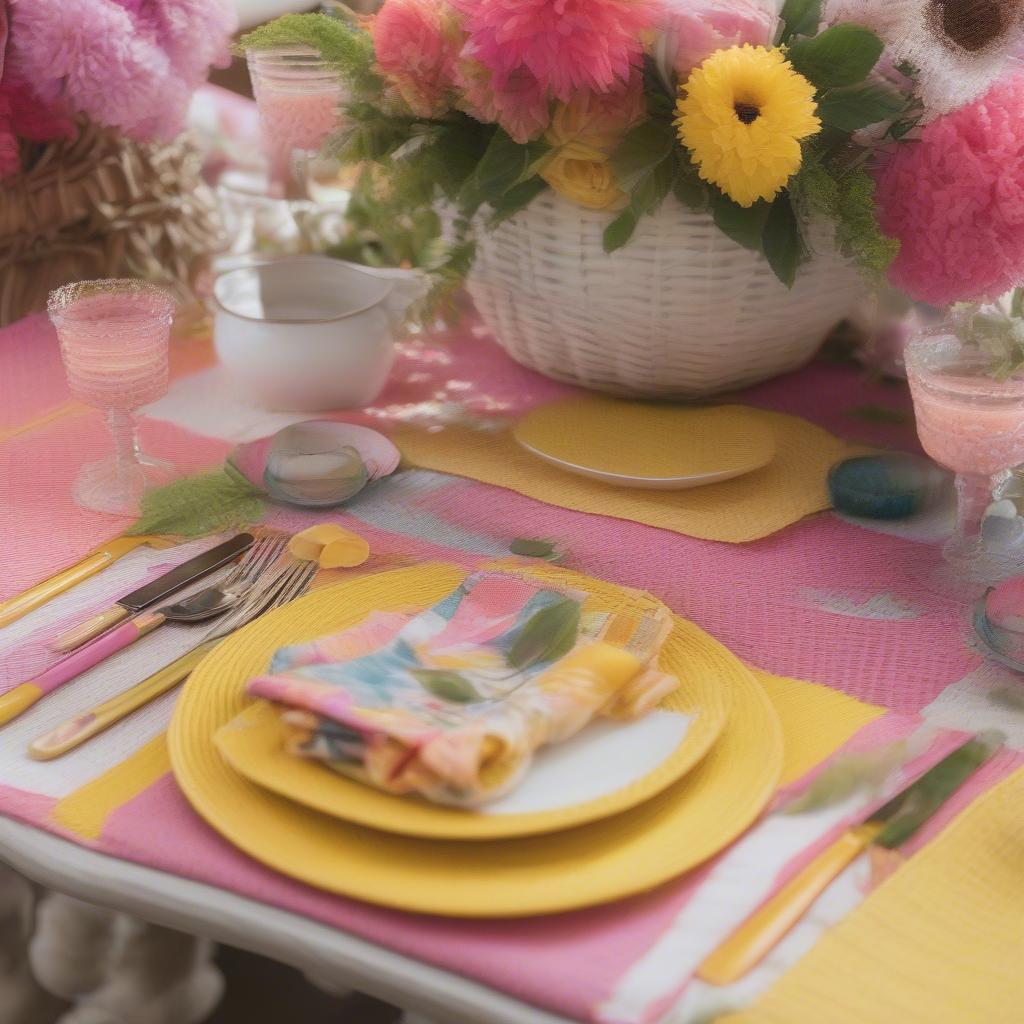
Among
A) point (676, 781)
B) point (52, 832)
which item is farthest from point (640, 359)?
point (52, 832)

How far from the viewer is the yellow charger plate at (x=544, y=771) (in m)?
0.60

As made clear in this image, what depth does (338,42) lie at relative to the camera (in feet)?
3.29

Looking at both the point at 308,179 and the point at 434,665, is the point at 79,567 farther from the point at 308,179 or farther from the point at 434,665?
Answer: the point at 308,179

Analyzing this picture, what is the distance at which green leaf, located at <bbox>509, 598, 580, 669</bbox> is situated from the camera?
28.1 inches

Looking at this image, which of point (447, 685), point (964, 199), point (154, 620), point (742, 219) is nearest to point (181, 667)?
point (154, 620)

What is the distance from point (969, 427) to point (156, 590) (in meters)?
0.50

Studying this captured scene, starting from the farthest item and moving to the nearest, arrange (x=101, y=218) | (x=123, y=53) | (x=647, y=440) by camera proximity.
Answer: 1. (x=101, y=218)
2. (x=123, y=53)
3. (x=647, y=440)

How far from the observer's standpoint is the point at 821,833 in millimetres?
634

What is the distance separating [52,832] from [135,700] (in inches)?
3.9

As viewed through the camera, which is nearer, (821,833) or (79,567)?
(821,833)

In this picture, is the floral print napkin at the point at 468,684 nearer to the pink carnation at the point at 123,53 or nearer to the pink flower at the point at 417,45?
the pink flower at the point at 417,45

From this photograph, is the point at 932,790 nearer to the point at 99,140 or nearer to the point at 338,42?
the point at 338,42

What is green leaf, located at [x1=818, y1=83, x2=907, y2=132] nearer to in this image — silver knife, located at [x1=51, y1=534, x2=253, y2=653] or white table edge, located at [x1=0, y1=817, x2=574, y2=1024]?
silver knife, located at [x1=51, y1=534, x2=253, y2=653]

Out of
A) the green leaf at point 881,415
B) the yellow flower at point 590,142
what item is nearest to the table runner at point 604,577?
the green leaf at point 881,415
